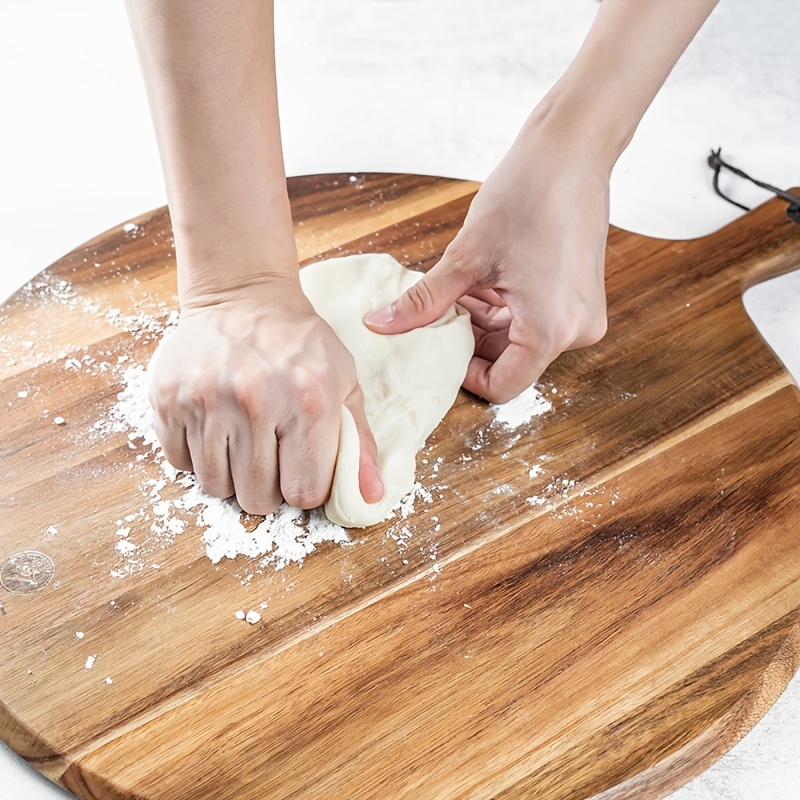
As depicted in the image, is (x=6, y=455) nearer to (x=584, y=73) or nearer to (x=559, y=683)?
(x=559, y=683)

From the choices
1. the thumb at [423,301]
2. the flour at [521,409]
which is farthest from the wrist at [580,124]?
the flour at [521,409]

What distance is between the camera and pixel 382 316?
50.7 inches

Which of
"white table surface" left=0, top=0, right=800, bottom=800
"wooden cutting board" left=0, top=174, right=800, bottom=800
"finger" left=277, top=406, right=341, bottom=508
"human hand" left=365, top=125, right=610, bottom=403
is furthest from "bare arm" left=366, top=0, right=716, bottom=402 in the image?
"white table surface" left=0, top=0, right=800, bottom=800

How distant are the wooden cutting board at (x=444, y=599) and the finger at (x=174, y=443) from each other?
1.5 inches

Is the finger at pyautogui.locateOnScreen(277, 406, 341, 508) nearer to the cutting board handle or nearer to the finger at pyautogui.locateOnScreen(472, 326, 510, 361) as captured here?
the finger at pyautogui.locateOnScreen(472, 326, 510, 361)

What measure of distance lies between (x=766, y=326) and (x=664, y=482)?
0.57 m

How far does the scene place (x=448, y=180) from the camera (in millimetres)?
1645

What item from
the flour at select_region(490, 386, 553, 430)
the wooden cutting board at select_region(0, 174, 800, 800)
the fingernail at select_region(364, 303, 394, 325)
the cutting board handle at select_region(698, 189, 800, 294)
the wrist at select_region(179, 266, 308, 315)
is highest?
the wrist at select_region(179, 266, 308, 315)

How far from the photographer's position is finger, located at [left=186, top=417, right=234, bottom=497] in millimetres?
1119

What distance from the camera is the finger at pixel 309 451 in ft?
3.60

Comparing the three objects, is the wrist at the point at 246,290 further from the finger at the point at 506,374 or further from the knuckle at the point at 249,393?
the finger at the point at 506,374

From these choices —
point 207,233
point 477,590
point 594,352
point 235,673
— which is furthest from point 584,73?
point 235,673

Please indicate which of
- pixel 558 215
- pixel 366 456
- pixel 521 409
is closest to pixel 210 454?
pixel 366 456

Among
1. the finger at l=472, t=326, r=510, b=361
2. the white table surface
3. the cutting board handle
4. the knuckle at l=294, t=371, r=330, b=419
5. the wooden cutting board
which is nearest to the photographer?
the wooden cutting board
